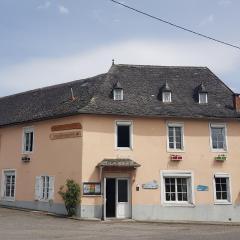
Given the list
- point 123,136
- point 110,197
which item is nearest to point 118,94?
point 123,136

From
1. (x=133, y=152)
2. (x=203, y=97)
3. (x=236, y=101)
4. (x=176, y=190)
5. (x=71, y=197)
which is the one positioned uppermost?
(x=203, y=97)

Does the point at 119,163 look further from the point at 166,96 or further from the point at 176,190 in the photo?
the point at 166,96

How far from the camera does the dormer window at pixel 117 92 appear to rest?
24.9 meters

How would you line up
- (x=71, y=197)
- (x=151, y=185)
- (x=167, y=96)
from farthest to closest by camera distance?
1. (x=167, y=96)
2. (x=151, y=185)
3. (x=71, y=197)

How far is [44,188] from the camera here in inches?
984

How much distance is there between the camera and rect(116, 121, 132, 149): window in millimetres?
23984

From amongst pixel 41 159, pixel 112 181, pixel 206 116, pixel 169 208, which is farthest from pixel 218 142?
pixel 41 159

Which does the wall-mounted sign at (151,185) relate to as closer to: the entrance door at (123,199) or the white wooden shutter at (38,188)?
the entrance door at (123,199)

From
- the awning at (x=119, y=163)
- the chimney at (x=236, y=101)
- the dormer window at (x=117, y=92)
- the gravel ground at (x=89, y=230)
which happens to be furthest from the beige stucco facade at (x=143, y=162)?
the gravel ground at (x=89, y=230)

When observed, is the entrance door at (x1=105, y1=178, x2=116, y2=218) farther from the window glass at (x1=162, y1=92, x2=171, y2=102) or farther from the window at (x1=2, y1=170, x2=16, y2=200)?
the window at (x1=2, y1=170, x2=16, y2=200)

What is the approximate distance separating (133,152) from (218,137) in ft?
18.0

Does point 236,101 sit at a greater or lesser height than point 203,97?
lesser

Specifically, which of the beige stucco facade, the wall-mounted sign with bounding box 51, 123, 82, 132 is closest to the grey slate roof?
the beige stucco facade

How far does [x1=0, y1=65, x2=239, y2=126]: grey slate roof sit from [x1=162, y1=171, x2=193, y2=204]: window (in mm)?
3511
